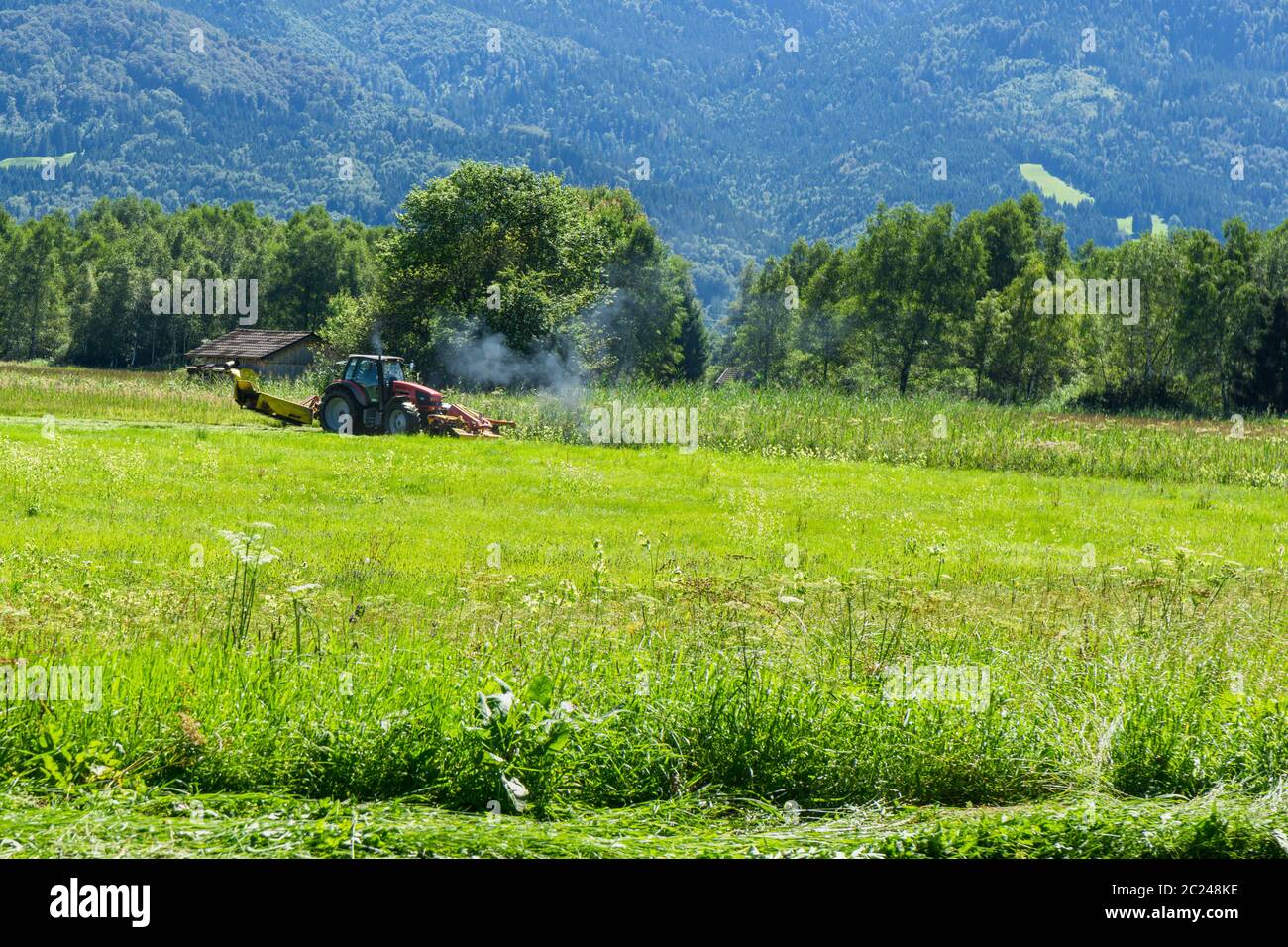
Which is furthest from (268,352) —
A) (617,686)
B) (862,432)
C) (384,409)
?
(617,686)

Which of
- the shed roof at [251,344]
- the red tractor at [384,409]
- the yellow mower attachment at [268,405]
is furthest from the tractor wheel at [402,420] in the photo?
the shed roof at [251,344]

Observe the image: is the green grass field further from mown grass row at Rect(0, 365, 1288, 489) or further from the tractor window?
the tractor window

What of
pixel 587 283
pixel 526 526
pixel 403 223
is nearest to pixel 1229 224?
pixel 587 283

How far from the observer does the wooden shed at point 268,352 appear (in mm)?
66625

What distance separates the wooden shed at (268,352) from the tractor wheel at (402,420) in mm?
37295

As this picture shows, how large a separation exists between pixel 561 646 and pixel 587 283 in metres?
45.4

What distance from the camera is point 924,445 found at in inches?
1084

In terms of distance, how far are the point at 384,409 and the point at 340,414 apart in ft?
3.88

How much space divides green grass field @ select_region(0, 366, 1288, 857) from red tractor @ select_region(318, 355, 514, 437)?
36.7 ft

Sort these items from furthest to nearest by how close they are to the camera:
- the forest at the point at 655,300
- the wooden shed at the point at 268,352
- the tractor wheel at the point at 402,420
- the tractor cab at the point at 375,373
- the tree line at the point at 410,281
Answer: the wooden shed at the point at 268,352
the forest at the point at 655,300
the tree line at the point at 410,281
the tractor cab at the point at 375,373
the tractor wheel at the point at 402,420

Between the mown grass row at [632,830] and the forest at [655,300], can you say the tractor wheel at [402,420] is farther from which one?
the mown grass row at [632,830]

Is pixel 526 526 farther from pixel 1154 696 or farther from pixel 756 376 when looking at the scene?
pixel 756 376

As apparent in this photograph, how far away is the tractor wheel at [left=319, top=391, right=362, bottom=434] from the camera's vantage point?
27938mm

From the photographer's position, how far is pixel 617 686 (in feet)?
21.4
